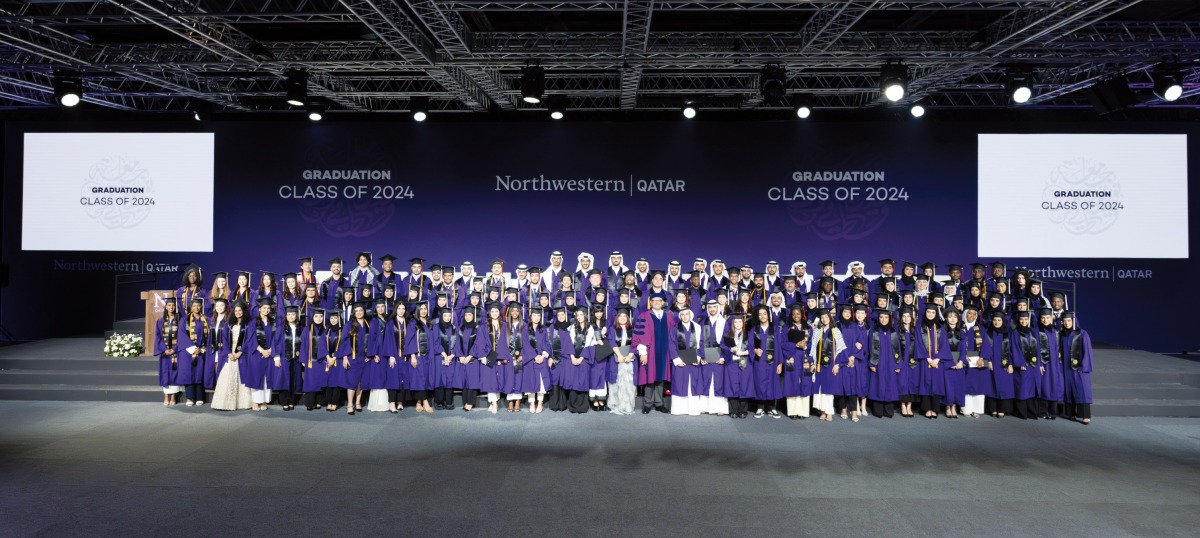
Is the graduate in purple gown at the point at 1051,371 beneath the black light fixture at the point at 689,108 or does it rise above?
beneath

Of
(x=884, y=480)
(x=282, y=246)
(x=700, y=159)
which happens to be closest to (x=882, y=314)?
(x=884, y=480)

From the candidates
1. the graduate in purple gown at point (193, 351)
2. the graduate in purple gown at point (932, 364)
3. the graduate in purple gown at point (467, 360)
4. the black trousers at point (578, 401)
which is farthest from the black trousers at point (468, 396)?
the graduate in purple gown at point (932, 364)

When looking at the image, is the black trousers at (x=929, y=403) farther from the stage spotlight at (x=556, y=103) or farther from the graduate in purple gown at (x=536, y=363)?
the stage spotlight at (x=556, y=103)

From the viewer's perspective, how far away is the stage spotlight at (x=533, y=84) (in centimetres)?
813

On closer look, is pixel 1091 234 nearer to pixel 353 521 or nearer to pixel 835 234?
pixel 835 234

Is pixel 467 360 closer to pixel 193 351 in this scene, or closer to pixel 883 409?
pixel 193 351

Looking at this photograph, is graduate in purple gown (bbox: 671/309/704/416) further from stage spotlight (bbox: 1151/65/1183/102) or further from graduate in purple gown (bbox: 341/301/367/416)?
stage spotlight (bbox: 1151/65/1183/102)

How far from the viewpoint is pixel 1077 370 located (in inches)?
292

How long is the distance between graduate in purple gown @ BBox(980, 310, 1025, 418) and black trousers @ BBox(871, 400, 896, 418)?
1090mm

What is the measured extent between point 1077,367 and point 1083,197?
4.59 metres

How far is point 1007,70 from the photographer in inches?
328

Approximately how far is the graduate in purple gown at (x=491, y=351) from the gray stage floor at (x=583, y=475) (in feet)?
1.08

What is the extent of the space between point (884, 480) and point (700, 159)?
6.80 meters

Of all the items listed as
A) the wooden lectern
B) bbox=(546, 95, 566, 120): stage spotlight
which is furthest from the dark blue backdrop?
the wooden lectern
